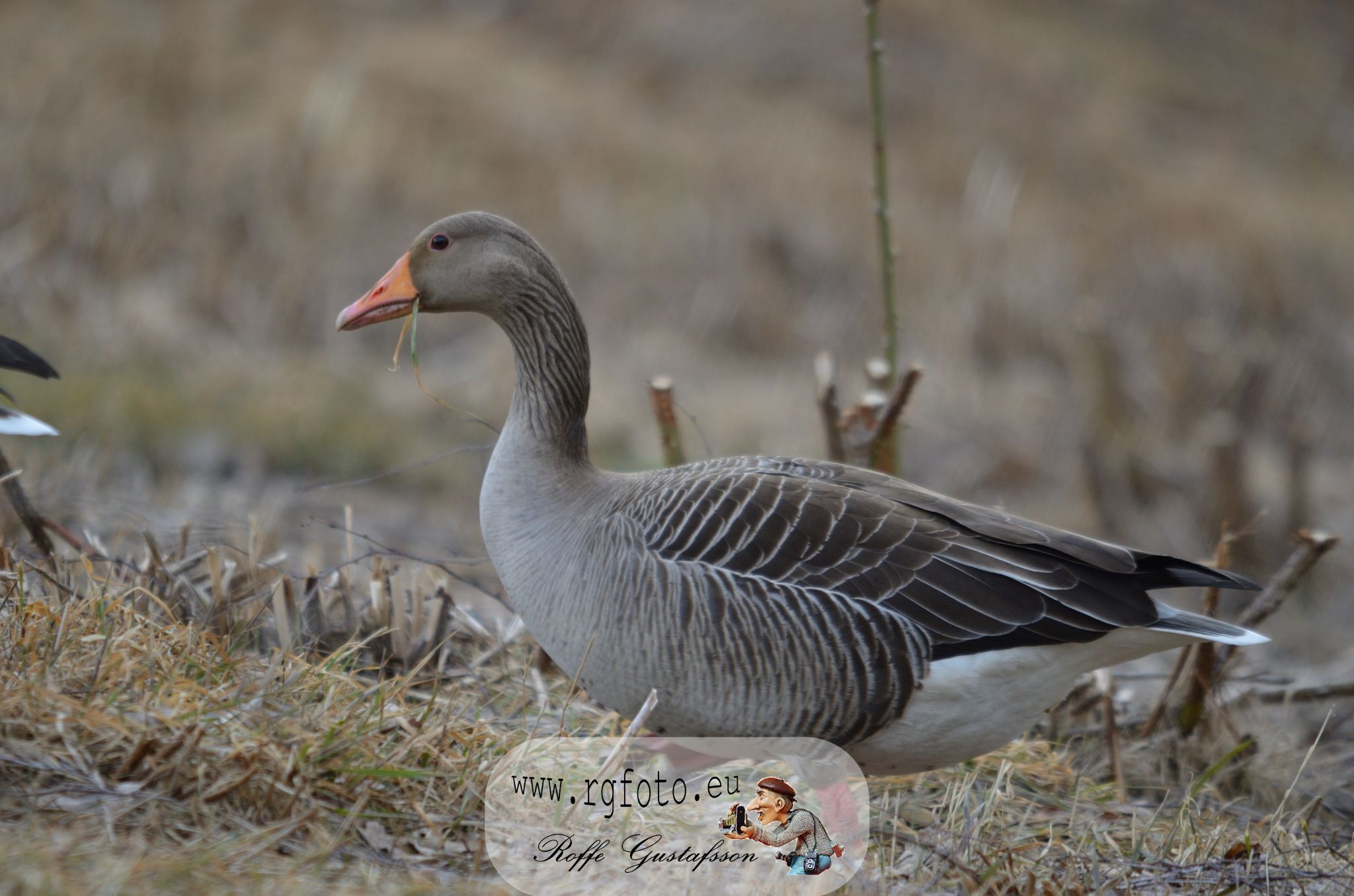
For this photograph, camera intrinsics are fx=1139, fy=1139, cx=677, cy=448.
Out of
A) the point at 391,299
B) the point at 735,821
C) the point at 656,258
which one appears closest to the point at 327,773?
the point at 735,821

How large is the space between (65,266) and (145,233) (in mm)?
890

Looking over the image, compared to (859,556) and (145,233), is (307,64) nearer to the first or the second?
(145,233)

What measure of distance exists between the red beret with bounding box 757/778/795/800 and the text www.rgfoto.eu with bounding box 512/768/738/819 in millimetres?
190

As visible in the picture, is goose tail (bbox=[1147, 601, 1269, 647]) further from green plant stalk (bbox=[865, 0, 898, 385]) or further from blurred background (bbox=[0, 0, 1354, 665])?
blurred background (bbox=[0, 0, 1354, 665])

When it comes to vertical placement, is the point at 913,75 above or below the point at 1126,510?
Result: above

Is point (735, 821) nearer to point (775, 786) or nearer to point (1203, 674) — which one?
Answer: point (775, 786)

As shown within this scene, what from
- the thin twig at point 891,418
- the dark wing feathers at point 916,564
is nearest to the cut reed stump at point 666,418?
the thin twig at point 891,418

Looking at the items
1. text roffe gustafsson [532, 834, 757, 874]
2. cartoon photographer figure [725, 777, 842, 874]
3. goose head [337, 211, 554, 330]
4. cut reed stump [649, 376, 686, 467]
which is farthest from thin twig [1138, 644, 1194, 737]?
goose head [337, 211, 554, 330]

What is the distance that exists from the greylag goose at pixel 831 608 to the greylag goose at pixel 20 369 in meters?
1.71

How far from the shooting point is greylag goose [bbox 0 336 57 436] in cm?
412

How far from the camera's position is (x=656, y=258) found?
46.1 feet

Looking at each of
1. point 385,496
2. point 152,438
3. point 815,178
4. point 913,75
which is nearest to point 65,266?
point 152,438

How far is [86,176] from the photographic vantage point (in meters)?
11.7

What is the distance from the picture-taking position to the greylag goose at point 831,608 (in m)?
3.83
